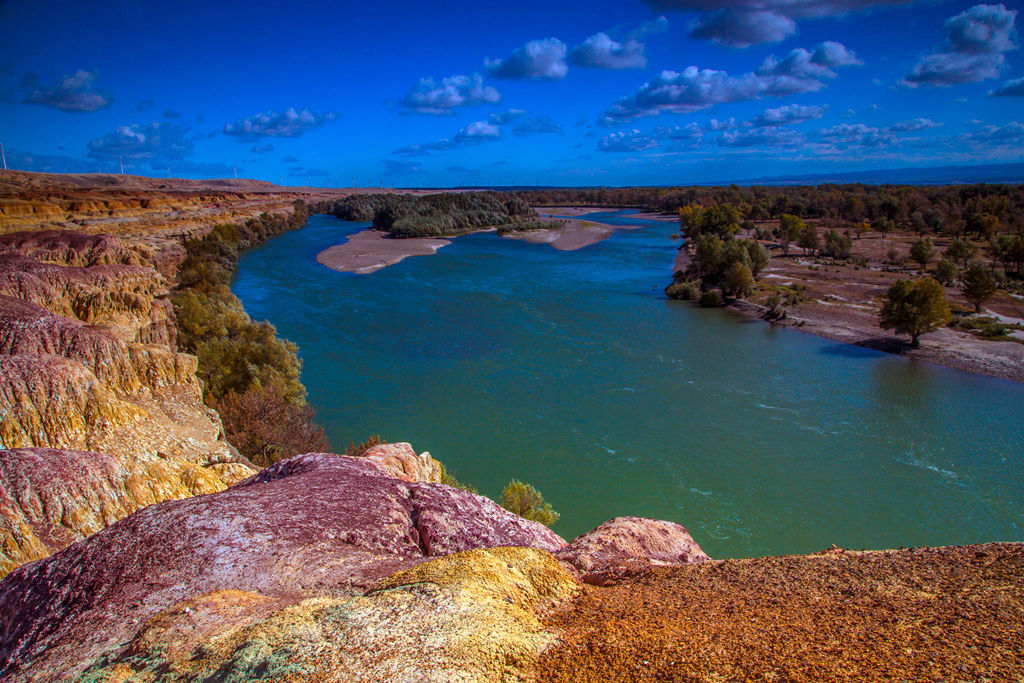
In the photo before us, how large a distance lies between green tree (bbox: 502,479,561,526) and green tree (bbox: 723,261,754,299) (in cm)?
4207

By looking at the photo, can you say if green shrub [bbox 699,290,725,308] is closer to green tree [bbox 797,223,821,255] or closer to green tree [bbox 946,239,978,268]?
green tree [bbox 797,223,821,255]

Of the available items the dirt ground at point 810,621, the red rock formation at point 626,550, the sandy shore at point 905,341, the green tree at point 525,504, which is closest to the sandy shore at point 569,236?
the sandy shore at point 905,341

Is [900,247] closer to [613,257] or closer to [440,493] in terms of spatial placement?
[613,257]

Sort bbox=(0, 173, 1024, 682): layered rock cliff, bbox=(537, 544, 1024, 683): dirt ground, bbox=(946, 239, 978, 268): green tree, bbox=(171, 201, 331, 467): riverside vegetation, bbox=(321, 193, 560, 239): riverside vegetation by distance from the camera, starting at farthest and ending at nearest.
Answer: bbox=(321, 193, 560, 239): riverside vegetation, bbox=(946, 239, 978, 268): green tree, bbox=(171, 201, 331, 467): riverside vegetation, bbox=(0, 173, 1024, 682): layered rock cliff, bbox=(537, 544, 1024, 683): dirt ground

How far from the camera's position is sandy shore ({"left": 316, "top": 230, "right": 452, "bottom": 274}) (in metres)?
67.6

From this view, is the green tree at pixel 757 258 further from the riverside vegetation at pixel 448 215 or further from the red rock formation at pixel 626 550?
the red rock formation at pixel 626 550

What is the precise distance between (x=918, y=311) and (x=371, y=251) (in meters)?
62.4

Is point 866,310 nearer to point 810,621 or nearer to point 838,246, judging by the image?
point 838,246

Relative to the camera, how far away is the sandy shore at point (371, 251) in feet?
222

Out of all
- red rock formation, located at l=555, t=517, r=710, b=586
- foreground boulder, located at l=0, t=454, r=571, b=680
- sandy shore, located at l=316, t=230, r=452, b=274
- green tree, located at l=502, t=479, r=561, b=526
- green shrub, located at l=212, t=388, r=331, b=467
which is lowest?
green tree, located at l=502, t=479, r=561, b=526

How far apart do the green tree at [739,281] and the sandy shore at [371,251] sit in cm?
3864

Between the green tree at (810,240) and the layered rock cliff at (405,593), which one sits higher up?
the layered rock cliff at (405,593)

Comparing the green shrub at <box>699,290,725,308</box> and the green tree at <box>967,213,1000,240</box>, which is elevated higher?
the green tree at <box>967,213,1000,240</box>

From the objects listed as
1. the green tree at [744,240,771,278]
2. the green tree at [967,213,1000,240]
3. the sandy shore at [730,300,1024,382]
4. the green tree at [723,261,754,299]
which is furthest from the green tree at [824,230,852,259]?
the sandy shore at [730,300,1024,382]
